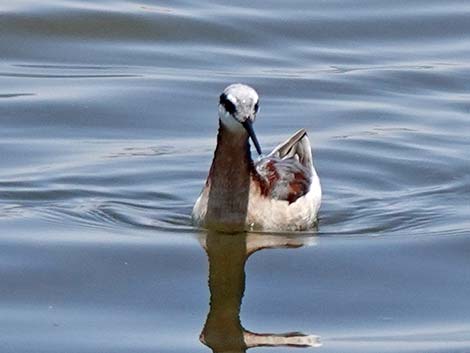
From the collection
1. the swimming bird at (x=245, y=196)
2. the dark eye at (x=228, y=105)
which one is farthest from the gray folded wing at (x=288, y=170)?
the dark eye at (x=228, y=105)

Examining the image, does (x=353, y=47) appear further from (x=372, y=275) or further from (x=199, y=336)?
(x=199, y=336)

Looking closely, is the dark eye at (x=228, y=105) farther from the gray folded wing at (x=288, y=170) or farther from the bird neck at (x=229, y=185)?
the gray folded wing at (x=288, y=170)

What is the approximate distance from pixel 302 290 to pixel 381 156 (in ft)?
15.1

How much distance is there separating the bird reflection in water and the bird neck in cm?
13

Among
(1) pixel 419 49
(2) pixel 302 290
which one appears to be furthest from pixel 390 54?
(2) pixel 302 290

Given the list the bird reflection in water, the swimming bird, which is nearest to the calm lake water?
the bird reflection in water

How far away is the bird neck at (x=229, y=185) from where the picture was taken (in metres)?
14.1

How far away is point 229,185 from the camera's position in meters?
14.3

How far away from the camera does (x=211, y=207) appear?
1426 centimetres

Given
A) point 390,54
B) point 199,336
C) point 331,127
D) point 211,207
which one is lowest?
point 199,336

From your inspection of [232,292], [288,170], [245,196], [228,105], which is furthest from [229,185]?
[232,292]

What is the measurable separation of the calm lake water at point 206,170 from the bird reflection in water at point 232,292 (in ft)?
0.09

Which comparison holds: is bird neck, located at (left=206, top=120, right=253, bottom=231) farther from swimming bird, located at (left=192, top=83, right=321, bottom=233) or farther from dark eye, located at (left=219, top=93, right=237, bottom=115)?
dark eye, located at (left=219, top=93, right=237, bottom=115)

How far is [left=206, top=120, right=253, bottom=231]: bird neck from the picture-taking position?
14.1 m
